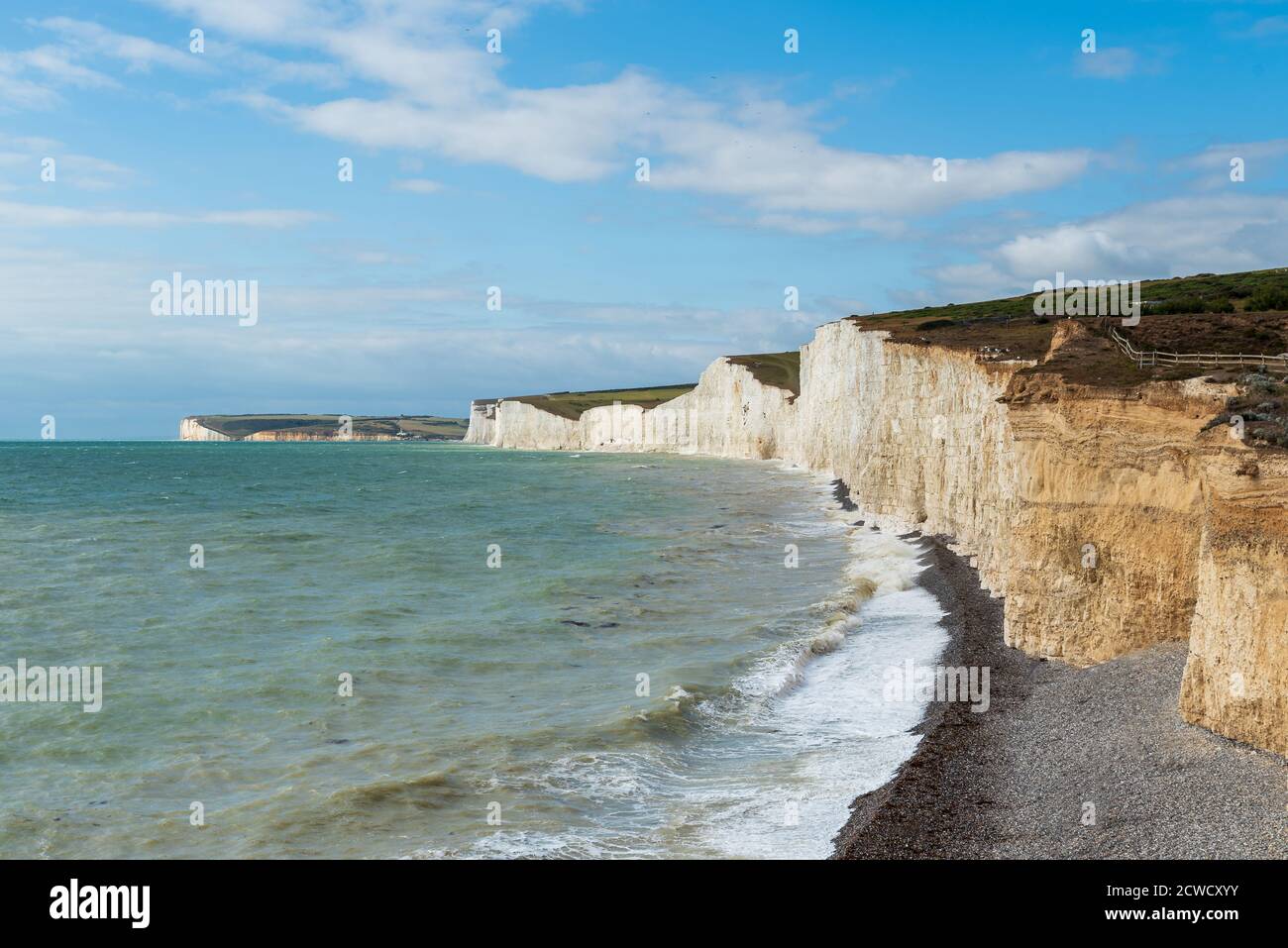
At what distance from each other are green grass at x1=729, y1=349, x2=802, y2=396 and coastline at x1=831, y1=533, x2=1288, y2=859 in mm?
87858

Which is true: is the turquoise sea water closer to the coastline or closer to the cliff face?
the coastline

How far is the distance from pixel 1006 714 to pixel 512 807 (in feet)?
25.5

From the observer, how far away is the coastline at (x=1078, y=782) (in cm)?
956

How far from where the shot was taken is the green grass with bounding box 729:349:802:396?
353 ft

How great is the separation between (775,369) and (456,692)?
3929 inches

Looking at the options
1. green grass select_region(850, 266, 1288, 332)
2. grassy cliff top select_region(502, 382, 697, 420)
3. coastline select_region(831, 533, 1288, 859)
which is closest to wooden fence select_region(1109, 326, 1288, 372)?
coastline select_region(831, 533, 1288, 859)

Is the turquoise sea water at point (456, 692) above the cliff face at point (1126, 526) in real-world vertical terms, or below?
below

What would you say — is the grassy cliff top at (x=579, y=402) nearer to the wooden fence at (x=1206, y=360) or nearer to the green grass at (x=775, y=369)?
the green grass at (x=775, y=369)

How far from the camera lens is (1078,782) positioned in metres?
11.5

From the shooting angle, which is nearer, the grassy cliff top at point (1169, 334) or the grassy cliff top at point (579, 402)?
the grassy cliff top at point (1169, 334)

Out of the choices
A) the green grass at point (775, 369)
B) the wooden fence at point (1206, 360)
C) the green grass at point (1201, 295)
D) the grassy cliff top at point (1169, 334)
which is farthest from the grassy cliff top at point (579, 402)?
the wooden fence at point (1206, 360)

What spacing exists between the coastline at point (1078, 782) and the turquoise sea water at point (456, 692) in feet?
2.58

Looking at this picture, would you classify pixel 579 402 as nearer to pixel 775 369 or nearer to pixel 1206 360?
pixel 775 369
